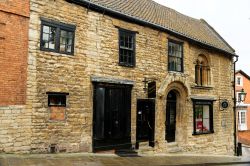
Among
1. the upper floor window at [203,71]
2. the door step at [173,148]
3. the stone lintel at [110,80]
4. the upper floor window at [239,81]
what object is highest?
the upper floor window at [239,81]

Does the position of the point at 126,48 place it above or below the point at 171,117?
above

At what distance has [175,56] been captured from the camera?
1666cm

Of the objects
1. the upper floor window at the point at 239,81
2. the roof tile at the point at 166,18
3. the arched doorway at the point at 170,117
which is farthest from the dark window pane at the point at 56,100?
the upper floor window at the point at 239,81

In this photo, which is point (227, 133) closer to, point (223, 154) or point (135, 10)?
point (223, 154)

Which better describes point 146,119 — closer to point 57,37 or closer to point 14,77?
point 57,37

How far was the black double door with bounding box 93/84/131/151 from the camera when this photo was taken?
1255cm

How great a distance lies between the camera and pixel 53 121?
1122 centimetres

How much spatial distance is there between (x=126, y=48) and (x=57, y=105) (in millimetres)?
4457

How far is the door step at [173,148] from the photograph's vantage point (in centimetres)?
1591

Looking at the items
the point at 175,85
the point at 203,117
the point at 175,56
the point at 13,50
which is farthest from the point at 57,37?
the point at 203,117

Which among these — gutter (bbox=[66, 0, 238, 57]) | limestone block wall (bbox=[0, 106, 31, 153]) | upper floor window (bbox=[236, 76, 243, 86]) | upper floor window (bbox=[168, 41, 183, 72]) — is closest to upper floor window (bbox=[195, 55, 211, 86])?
gutter (bbox=[66, 0, 238, 57])

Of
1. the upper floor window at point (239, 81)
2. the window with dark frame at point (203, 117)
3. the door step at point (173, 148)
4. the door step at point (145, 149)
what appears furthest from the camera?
the upper floor window at point (239, 81)

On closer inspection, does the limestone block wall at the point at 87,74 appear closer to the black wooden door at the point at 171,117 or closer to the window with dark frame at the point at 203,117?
the black wooden door at the point at 171,117

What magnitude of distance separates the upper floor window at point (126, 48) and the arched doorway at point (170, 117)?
143 inches
